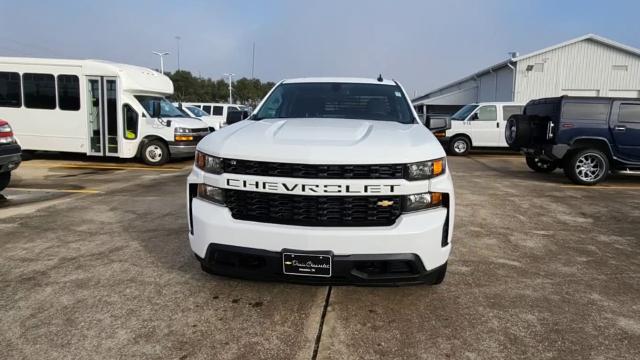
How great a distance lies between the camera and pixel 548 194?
26.1 feet

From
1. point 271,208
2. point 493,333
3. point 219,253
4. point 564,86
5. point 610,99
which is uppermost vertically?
point 564,86

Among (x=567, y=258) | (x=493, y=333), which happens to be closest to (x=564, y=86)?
(x=567, y=258)

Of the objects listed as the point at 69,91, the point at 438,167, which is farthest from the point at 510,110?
the point at 438,167

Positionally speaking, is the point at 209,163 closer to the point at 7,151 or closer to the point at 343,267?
the point at 343,267

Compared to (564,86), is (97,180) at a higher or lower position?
lower

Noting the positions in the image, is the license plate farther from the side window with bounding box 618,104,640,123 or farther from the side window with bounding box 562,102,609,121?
the side window with bounding box 618,104,640,123

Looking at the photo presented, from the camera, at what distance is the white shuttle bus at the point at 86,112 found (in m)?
11.3

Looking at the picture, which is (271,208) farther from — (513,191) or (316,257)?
(513,191)

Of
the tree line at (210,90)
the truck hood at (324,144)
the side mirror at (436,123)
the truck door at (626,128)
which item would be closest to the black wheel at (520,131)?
the truck door at (626,128)

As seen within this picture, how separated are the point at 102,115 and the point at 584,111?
11.0m

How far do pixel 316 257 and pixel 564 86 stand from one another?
27696mm

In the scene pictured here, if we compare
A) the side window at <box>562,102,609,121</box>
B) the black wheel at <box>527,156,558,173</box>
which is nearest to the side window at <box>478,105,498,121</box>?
the black wheel at <box>527,156,558,173</box>

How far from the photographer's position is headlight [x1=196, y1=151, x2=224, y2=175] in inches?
120

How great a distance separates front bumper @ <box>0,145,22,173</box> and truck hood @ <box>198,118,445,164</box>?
191 inches
